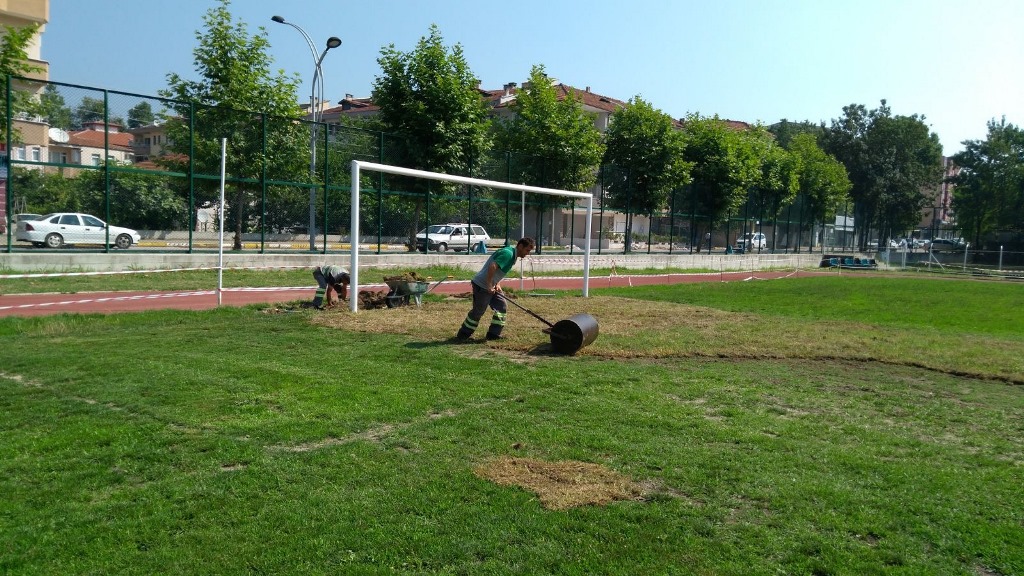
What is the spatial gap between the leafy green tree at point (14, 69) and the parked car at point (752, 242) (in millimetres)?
33172

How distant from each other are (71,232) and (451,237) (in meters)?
10.5

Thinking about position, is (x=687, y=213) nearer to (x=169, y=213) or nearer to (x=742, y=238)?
(x=742, y=238)

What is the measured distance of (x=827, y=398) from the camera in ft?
25.6

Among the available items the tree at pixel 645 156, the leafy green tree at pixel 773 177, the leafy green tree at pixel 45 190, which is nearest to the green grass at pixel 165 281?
the leafy green tree at pixel 45 190

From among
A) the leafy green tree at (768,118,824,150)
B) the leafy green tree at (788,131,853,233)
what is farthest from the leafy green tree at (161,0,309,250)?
the leafy green tree at (768,118,824,150)

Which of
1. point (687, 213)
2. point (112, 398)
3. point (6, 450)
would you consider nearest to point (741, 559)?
point (6, 450)

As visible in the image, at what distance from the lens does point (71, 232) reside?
17.5 metres

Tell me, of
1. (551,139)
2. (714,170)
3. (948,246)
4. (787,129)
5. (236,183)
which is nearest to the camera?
(236,183)

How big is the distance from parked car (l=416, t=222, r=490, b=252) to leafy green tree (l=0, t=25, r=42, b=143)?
10.7m

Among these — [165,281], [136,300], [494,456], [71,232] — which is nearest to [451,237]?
[165,281]

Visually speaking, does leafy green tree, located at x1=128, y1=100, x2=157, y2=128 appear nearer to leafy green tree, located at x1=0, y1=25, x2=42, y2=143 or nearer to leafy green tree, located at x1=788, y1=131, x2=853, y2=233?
leafy green tree, located at x1=0, y1=25, x2=42, y2=143

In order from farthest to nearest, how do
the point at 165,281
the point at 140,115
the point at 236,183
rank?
the point at 236,183 → the point at 140,115 → the point at 165,281

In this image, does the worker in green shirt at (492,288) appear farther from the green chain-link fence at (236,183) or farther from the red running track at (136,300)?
the green chain-link fence at (236,183)

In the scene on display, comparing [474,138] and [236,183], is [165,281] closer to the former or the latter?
[236,183]
